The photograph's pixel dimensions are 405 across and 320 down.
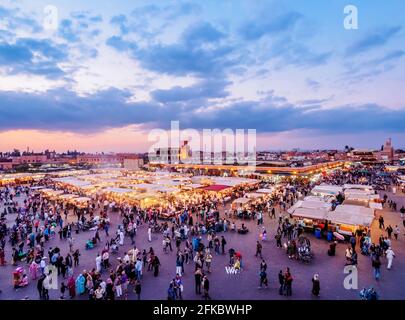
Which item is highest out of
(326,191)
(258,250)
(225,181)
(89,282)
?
(225,181)

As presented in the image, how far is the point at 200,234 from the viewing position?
15188 millimetres

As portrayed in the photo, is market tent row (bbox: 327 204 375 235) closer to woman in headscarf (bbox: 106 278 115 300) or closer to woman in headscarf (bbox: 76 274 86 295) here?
woman in headscarf (bbox: 106 278 115 300)

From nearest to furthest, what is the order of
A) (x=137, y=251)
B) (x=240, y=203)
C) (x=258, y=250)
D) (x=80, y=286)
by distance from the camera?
(x=80, y=286)
(x=137, y=251)
(x=258, y=250)
(x=240, y=203)

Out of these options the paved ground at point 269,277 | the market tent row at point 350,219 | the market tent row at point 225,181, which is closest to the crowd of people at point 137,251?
the paved ground at point 269,277

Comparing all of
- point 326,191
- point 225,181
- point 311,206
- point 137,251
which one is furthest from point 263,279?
point 225,181

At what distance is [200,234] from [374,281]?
8925 mm

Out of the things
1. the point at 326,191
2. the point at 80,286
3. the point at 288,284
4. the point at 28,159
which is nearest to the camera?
the point at 288,284

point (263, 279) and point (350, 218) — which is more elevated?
point (350, 218)

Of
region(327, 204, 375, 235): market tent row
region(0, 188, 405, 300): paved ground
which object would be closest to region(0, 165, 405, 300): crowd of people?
region(0, 188, 405, 300): paved ground

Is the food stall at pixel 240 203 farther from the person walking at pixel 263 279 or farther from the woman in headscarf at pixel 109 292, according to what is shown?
the woman in headscarf at pixel 109 292

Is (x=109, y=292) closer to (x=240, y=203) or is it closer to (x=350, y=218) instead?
(x=350, y=218)

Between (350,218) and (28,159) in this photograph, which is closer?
(350,218)
